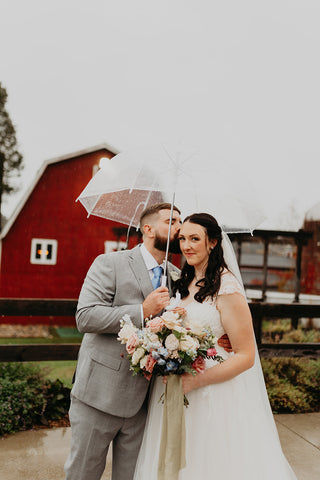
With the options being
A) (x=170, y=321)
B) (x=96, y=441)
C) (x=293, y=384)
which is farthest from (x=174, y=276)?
(x=293, y=384)

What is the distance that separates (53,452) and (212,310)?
2.40 m

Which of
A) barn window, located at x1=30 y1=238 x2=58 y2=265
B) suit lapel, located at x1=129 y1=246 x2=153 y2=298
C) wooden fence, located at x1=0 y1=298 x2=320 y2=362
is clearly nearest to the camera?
suit lapel, located at x1=129 y1=246 x2=153 y2=298

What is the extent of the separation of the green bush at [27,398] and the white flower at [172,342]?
2.81 m

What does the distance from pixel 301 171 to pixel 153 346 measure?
2169 centimetres

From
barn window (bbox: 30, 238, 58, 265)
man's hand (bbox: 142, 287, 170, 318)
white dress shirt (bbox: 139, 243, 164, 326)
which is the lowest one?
barn window (bbox: 30, 238, 58, 265)

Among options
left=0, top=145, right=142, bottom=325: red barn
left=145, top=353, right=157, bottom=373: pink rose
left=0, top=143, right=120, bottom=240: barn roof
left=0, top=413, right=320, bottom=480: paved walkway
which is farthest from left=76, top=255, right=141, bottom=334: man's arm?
left=0, top=143, right=120, bottom=240: barn roof

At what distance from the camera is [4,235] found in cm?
1559

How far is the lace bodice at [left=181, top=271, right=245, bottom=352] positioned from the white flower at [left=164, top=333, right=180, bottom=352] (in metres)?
0.42

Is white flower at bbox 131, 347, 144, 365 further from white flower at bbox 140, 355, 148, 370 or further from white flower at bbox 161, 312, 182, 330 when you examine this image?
white flower at bbox 161, 312, 182, 330

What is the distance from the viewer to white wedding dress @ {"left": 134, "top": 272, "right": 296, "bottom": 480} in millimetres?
2406

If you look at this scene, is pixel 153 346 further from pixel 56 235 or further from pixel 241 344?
pixel 56 235

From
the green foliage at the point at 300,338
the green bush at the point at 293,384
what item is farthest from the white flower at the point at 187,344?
the green foliage at the point at 300,338

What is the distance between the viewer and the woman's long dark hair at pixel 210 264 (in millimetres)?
2545

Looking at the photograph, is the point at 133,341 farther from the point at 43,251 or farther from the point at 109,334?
the point at 43,251
